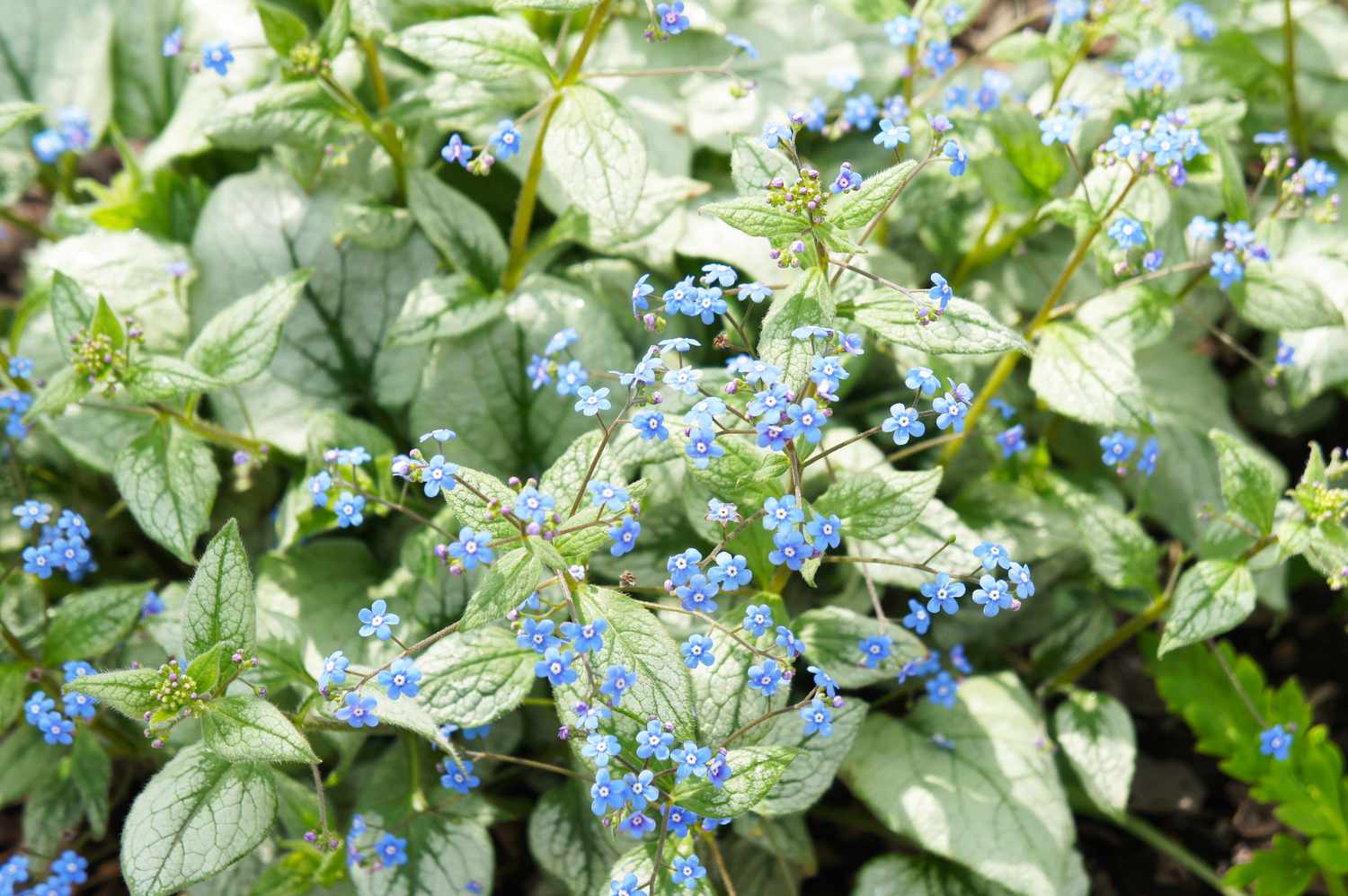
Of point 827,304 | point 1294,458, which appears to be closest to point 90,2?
point 827,304

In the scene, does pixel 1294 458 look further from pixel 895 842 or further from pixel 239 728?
pixel 239 728

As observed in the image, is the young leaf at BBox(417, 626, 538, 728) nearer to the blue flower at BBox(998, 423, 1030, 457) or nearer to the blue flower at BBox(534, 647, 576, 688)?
the blue flower at BBox(534, 647, 576, 688)

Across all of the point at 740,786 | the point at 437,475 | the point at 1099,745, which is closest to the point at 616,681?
the point at 740,786

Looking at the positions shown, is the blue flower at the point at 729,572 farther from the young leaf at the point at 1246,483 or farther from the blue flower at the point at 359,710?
the young leaf at the point at 1246,483

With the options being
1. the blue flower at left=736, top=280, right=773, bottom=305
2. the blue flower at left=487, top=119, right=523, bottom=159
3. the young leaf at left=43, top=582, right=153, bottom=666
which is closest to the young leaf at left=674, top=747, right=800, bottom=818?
the blue flower at left=736, top=280, right=773, bottom=305

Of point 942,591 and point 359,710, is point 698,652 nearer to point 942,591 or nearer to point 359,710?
point 942,591
